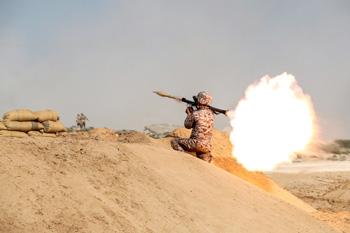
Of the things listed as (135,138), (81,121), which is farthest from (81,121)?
(135,138)

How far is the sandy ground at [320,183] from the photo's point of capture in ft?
69.7

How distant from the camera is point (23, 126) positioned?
1427 centimetres

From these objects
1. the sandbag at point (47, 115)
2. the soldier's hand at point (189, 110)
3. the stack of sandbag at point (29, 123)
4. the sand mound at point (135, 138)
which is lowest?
the stack of sandbag at point (29, 123)

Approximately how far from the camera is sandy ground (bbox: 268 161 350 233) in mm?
21250

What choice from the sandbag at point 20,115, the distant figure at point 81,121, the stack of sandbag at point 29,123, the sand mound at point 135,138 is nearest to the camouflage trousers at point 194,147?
the stack of sandbag at point 29,123

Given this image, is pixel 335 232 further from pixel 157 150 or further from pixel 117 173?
pixel 117 173

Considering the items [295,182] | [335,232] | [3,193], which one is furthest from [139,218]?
[295,182]

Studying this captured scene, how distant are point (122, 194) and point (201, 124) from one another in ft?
13.5

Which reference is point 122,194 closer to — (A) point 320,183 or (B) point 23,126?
(B) point 23,126

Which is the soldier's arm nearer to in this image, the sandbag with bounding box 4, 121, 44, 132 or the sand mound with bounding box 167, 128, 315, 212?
the sandbag with bounding box 4, 121, 44, 132

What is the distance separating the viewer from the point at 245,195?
1017 cm

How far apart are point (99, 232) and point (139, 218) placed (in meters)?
0.91

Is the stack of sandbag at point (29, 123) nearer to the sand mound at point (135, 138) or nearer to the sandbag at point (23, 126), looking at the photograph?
the sandbag at point (23, 126)

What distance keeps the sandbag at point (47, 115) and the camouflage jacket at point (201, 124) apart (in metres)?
4.67
